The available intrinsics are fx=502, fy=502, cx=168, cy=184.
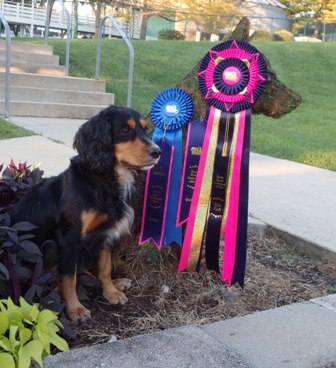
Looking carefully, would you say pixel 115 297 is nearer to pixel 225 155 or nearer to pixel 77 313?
pixel 77 313

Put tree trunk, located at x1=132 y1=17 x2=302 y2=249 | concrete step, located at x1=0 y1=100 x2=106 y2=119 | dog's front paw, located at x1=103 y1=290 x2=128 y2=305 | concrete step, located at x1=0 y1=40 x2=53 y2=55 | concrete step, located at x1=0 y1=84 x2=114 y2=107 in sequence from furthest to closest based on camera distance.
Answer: concrete step, located at x1=0 y1=40 x2=53 y2=55, concrete step, located at x1=0 y1=84 x2=114 y2=107, concrete step, located at x1=0 y1=100 x2=106 y2=119, tree trunk, located at x1=132 y1=17 x2=302 y2=249, dog's front paw, located at x1=103 y1=290 x2=128 y2=305

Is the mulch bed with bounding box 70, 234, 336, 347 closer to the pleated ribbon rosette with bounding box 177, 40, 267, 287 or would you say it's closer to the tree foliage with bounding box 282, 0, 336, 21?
the pleated ribbon rosette with bounding box 177, 40, 267, 287

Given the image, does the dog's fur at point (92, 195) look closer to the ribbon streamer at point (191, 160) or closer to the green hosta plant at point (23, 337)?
the ribbon streamer at point (191, 160)

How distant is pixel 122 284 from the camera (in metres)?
3.39

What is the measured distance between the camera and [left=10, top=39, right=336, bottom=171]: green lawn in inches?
367

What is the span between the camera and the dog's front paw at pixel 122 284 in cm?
338

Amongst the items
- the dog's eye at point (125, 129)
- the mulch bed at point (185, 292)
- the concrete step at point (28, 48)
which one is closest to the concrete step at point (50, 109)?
the concrete step at point (28, 48)

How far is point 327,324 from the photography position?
284 centimetres

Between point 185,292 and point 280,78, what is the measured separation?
14.8 meters

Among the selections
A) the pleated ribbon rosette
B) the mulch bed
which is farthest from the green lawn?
the pleated ribbon rosette

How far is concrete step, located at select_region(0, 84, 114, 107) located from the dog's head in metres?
7.97

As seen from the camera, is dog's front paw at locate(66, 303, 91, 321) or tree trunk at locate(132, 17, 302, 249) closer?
dog's front paw at locate(66, 303, 91, 321)

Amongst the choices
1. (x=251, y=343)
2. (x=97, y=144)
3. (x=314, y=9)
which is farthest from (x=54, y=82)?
(x=314, y=9)

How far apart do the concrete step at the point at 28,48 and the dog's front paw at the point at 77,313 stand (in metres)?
10.5
